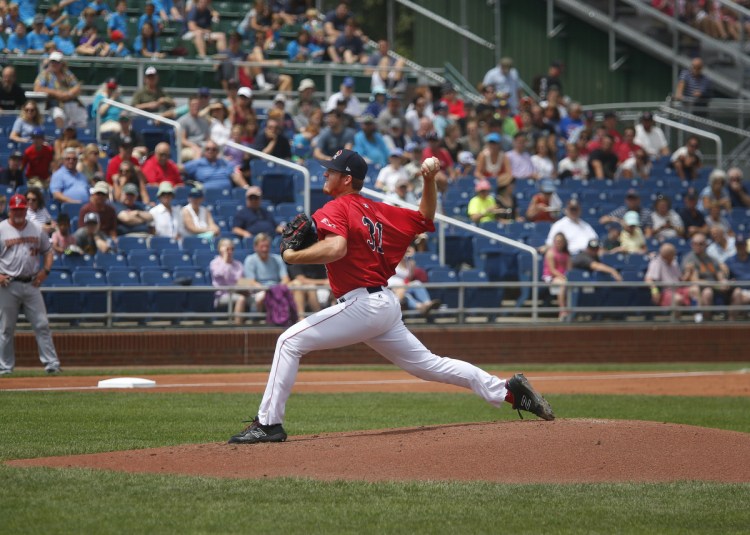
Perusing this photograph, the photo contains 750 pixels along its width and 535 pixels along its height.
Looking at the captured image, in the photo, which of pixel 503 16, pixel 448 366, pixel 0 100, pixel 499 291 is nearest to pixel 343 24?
pixel 503 16

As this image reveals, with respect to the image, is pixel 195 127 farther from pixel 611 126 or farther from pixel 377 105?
pixel 611 126

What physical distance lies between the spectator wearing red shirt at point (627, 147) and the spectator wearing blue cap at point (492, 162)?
2.97 m

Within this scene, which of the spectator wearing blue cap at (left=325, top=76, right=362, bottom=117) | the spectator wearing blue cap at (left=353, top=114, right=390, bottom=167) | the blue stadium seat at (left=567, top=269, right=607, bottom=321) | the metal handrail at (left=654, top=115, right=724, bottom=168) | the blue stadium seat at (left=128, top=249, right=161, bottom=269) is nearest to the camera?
the blue stadium seat at (left=128, top=249, right=161, bottom=269)

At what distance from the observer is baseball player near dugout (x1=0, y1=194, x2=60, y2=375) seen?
13781mm

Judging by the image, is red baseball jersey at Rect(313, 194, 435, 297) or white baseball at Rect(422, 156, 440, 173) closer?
red baseball jersey at Rect(313, 194, 435, 297)

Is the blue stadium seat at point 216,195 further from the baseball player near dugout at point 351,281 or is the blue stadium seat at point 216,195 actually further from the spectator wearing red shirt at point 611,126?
the baseball player near dugout at point 351,281

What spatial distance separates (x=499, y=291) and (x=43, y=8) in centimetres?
1125

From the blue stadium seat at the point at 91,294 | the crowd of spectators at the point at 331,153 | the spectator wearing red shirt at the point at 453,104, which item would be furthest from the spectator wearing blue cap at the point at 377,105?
the blue stadium seat at the point at 91,294

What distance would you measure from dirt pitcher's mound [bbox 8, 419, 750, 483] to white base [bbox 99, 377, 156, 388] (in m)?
5.43

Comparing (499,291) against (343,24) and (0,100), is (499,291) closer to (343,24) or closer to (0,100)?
(0,100)

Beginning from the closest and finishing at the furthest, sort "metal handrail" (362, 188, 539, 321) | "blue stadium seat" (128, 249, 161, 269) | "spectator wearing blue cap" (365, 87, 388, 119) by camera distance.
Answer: "blue stadium seat" (128, 249, 161, 269), "metal handrail" (362, 188, 539, 321), "spectator wearing blue cap" (365, 87, 388, 119)

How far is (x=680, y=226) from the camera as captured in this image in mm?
21016

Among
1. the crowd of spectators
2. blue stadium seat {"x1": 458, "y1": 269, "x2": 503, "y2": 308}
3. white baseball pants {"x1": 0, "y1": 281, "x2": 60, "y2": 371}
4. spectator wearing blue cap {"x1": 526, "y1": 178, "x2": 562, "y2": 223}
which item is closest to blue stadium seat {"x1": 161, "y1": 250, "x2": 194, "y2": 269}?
the crowd of spectators

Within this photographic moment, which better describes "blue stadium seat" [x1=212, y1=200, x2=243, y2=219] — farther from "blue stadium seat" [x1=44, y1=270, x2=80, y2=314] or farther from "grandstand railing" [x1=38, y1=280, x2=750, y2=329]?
"blue stadium seat" [x1=44, y1=270, x2=80, y2=314]
